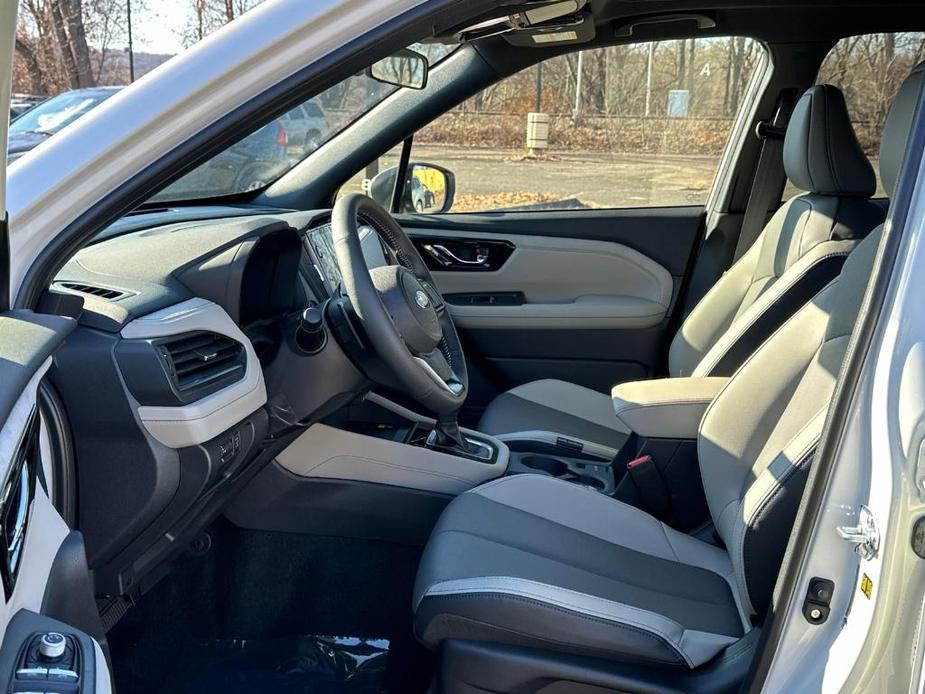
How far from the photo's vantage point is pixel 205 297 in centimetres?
171

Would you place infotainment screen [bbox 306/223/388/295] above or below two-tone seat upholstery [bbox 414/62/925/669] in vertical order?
above

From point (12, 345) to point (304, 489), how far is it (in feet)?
3.90

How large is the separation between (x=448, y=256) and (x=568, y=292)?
0.44 m

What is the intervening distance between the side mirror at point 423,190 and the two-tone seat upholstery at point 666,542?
1471mm

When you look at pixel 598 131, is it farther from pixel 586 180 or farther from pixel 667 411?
pixel 667 411

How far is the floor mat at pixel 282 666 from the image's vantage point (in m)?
2.06

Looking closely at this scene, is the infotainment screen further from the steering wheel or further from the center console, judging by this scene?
the center console

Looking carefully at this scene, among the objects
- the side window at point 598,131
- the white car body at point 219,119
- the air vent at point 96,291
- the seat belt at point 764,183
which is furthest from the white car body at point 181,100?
the seat belt at point 764,183

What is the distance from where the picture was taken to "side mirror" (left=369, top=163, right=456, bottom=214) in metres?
3.22

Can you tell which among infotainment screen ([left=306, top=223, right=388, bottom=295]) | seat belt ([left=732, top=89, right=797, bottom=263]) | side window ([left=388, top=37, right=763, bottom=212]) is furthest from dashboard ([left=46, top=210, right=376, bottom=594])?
seat belt ([left=732, top=89, right=797, bottom=263])

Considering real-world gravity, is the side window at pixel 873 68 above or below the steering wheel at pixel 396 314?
above

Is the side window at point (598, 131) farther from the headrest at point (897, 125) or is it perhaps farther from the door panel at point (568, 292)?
the headrest at point (897, 125)

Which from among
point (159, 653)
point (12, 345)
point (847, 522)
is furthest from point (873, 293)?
point (159, 653)

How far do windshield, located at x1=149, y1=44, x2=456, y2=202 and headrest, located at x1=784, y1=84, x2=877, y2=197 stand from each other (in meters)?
1.02
